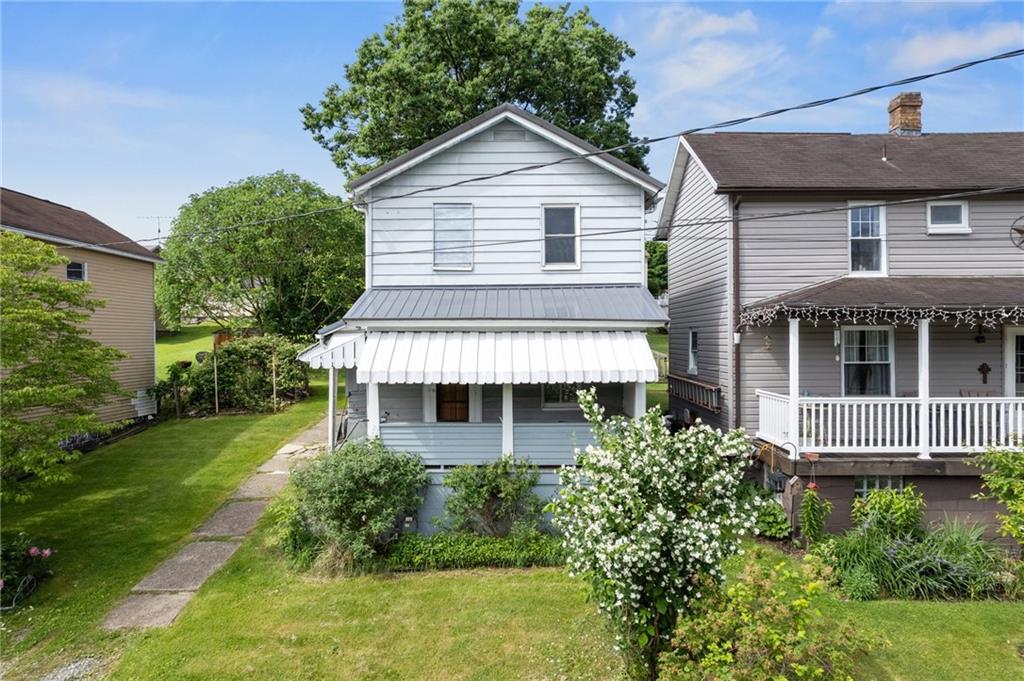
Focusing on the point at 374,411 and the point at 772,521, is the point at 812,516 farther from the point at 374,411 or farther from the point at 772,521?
the point at 374,411

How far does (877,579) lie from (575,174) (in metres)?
9.95

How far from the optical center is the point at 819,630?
766 centimetres

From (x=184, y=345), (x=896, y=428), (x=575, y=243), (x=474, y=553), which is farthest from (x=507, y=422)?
(x=184, y=345)

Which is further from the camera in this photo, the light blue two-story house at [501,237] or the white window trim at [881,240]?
the white window trim at [881,240]

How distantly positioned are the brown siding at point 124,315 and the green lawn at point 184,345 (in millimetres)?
11837

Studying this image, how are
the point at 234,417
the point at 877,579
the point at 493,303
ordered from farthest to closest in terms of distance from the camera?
the point at 234,417, the point at 493,303, the point at 877,579

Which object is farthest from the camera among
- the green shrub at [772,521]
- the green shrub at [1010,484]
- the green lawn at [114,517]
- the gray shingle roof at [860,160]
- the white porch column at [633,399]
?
the gray shingle roof at [860,160]

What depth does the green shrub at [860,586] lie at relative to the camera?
344 inches

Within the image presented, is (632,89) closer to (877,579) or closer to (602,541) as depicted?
(877,579)

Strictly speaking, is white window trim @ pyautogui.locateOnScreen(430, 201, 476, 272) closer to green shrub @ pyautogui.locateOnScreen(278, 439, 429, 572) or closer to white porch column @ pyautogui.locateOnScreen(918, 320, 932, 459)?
green shrub @ pyautogui.locateOnScreen(278, 439, 429, 572)

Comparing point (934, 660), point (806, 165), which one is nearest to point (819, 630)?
point (934, 660)

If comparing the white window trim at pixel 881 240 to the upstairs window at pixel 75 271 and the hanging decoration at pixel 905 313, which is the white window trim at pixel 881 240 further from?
the upstairs window at pixel 75 271

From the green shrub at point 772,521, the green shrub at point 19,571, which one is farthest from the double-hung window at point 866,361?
the green shrub at point 19,571

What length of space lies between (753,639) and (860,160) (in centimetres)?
1366
